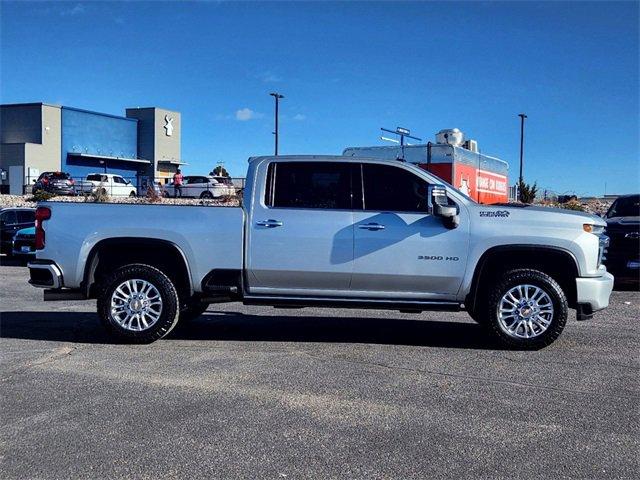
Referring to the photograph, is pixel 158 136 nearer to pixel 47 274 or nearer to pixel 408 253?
pixel 47 274

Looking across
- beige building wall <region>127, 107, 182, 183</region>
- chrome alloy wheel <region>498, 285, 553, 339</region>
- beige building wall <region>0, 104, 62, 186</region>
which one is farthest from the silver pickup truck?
beige building wall <region>127, 107, 182, 183</region>

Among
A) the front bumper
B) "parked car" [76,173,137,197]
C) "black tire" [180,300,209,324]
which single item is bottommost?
"black tire" [180,300,209,324]

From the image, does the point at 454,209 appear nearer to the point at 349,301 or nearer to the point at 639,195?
the point at 349,301

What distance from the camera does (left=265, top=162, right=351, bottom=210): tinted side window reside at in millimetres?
7223

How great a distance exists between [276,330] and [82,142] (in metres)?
52.3

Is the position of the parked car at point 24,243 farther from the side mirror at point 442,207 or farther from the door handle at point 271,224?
the side mirror at point 442,207

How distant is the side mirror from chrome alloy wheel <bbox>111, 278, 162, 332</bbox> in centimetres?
305

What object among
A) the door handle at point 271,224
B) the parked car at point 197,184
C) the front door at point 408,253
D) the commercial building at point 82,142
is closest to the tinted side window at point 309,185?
the door handle at point 271,224

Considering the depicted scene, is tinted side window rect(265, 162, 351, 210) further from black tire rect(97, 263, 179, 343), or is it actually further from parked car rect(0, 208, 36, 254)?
parked car rect(0, 208, 36, 254)

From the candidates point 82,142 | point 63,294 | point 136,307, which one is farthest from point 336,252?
point 82,142

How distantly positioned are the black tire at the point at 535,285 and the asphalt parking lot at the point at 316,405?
0.51 ft

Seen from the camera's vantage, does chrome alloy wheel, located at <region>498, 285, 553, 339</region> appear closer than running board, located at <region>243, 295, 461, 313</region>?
Yes

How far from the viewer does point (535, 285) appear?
22.6 feet

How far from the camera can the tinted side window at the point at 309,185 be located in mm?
7223
